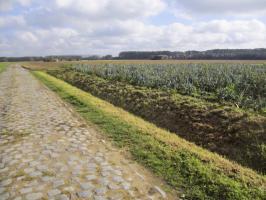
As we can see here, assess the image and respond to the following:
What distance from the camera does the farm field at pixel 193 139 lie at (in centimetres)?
517

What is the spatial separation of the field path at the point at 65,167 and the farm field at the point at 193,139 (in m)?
0.47

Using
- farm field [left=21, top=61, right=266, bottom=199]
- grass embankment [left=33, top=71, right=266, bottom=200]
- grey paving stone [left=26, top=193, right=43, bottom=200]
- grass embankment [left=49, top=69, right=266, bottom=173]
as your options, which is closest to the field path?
grey paving stone [left=26, top=193, right=43, bottom=200]

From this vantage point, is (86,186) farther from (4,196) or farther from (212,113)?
(212,113)

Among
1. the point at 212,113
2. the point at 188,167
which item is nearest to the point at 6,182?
the point at 188,167

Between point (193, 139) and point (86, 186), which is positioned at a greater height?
point (86, 186)

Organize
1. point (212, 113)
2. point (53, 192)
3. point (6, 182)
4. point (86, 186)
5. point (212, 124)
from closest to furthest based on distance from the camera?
point (53, 192) → point (86, 186) → point (6, 182) → point (212, 124) → point (212, 113)

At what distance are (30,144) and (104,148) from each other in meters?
1.73

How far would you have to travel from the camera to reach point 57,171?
5.57 m

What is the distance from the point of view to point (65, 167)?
579 centimetres

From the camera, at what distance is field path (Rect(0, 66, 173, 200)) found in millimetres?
4770

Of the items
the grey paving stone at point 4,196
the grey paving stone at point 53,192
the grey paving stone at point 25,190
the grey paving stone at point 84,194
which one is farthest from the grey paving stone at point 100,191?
the grey paving stone at point 4,196

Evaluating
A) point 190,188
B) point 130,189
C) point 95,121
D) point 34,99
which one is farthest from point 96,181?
point 34,99

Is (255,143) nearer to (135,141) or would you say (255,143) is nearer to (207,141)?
(207,141)

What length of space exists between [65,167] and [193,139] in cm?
411
